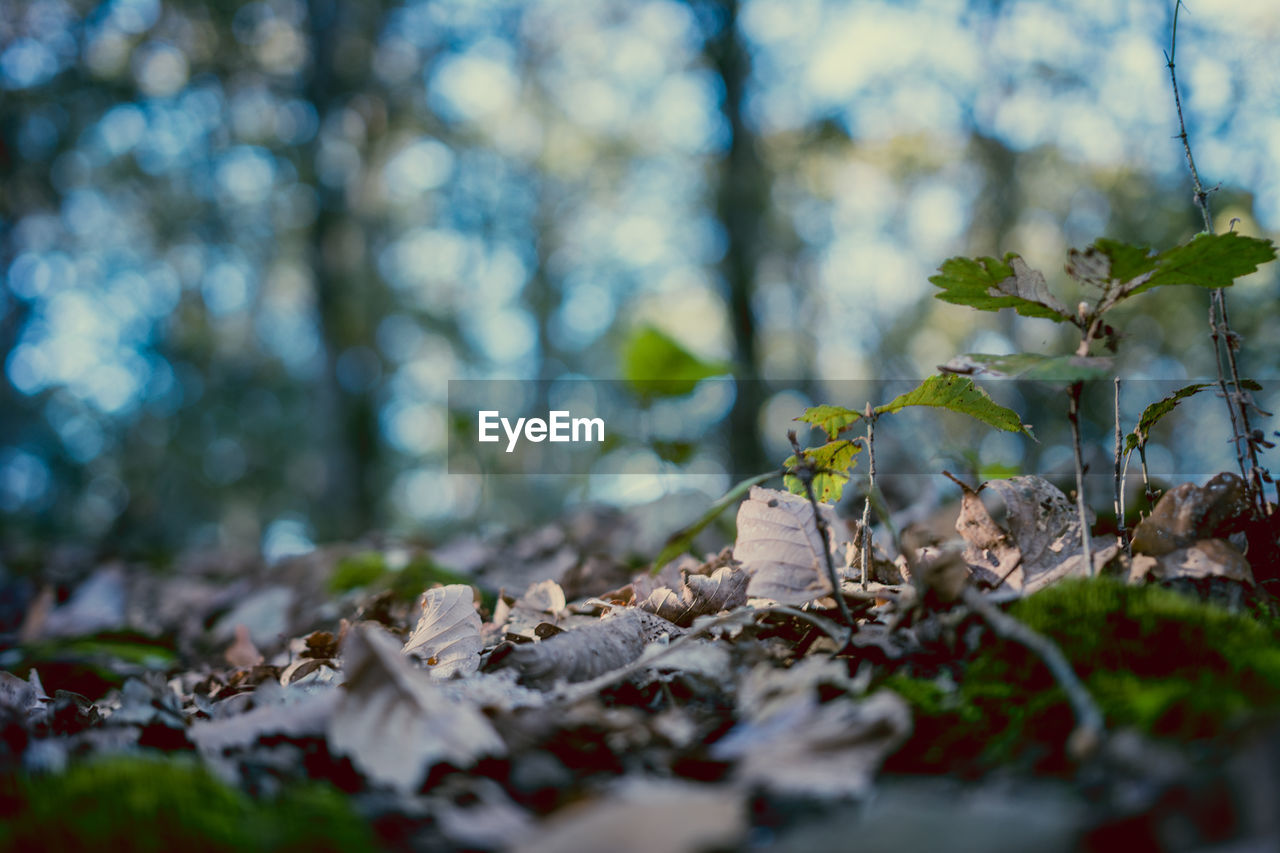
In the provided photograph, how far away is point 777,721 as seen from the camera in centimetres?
90

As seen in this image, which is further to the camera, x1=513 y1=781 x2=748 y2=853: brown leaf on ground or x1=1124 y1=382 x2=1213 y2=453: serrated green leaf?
x1=1124 y1=382 x2=1213 y2=453: serrated green leaf

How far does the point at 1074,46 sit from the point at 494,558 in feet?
27.8

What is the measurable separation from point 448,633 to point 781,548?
2.22 ft

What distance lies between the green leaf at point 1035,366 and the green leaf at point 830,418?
10.0 inches

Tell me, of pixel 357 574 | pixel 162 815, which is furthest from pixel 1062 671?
pixel 357 574

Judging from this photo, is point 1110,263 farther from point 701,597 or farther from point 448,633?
point 448,633

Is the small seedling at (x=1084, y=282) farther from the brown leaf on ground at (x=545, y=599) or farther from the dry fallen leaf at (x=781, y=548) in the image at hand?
the brown leaf on ground at (x=545, y=599)

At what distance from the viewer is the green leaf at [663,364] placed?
4043 millimetres

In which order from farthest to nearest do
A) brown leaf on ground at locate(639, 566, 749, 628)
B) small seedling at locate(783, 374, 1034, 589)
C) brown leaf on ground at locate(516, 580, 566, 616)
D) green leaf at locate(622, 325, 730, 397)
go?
green leaf at locate(622, 325, 730, 397) → brown leaf on ground at locate(516, 580, 566, 616) → brown leaf on ground at locate(639, 566, 749, 628) → small seedling at locate(783, 374, 1034, 589)

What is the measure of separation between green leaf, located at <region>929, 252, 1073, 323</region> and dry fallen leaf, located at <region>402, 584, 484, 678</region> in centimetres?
105

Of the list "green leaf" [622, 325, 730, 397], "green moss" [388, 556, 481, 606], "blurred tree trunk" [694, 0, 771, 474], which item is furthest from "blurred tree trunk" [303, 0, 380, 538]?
"green moss" [388, 556, 481, 606]

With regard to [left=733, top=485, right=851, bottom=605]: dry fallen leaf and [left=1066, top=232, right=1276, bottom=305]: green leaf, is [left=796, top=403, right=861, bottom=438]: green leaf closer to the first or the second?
[left=733, top=485, right=851, bottom=605]: dry fallen leaf

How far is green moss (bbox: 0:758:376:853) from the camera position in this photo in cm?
70

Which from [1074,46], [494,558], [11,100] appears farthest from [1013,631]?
[11,100]
